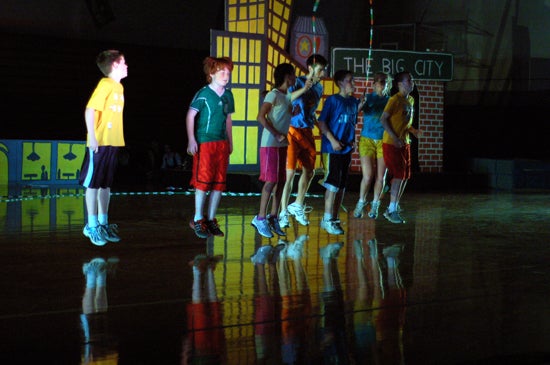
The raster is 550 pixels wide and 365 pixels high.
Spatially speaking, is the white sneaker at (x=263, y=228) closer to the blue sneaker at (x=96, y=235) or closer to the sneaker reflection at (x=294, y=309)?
the sneaker reflection at (x=294, y=309)

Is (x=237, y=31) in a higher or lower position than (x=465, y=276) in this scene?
A: higher

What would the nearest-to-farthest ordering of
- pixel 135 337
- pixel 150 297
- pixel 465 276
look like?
pixel 135 337 → pixel 150 297 → pixel 465 276

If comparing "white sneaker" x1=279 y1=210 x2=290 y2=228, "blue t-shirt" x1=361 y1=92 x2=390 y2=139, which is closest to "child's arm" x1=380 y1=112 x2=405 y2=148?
"blue t-shirt" x1=361 y1=92 x2=390 y2=139

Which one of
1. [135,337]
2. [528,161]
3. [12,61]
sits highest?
[12,61]

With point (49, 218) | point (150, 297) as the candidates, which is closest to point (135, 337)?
point (150, 297)

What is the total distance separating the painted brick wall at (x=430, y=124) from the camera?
61.5 ft

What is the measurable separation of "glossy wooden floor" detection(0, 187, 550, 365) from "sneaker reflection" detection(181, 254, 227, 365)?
11mm

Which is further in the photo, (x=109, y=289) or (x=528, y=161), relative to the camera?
(x=528, y=161)

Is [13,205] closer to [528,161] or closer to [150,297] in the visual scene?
[150,297]

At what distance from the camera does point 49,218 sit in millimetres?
10633

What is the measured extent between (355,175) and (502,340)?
12.7 meters

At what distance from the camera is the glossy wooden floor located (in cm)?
442

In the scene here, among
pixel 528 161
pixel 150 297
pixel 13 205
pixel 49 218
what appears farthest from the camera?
pixel 528 161

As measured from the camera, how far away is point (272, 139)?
29.6 feet
